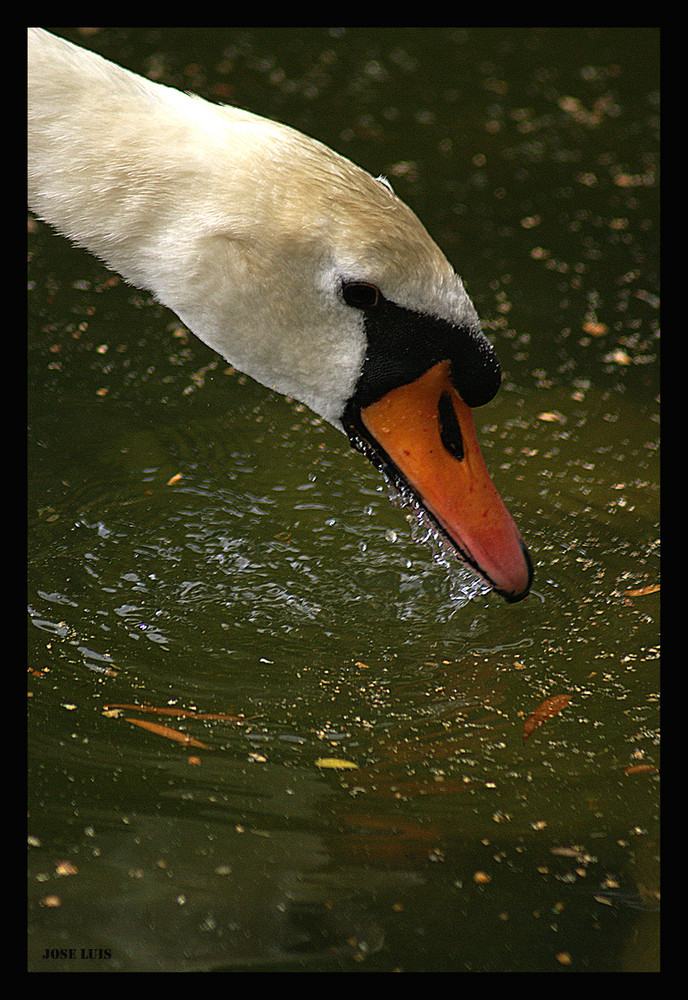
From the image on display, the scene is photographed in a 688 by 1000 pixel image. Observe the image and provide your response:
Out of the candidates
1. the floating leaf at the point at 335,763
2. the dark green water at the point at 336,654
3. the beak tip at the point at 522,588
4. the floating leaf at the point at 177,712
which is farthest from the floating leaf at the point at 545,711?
the floating leaf at the point at 177,712

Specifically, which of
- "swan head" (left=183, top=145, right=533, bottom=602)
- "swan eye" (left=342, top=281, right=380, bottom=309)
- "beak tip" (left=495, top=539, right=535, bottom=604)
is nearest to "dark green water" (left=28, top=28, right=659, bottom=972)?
"beak tip" (left=495, top=539, right=535, bottom=604)

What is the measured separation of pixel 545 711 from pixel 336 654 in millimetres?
518

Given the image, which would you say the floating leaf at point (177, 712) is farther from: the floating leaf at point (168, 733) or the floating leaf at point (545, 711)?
the floating leaf at point (545, 711)

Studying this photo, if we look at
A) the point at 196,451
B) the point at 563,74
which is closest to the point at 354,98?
the point at 563,74

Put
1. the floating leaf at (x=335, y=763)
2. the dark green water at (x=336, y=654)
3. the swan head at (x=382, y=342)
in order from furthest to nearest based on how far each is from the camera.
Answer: the floating leaf at (x=335, y=763)
the swan head at (x=382, y=342)
the dark green water at (x=336, y=654)

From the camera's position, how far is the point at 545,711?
293 cm

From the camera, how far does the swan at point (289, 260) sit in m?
2.57

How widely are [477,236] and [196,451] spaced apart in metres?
1.79

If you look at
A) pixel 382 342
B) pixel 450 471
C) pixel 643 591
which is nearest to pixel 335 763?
pixel 450 471

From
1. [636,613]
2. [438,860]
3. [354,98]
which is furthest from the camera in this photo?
[354,98]

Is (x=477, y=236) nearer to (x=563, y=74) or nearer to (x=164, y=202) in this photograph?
(x=563, y=74)

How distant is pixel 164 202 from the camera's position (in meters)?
2.60

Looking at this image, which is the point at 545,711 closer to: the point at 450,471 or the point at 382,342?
the point at 450,471

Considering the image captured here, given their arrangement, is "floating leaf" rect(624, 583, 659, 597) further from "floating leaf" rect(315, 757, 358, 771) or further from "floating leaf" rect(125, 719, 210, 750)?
"floating leaf" rect(125, 719, 210, 750)
